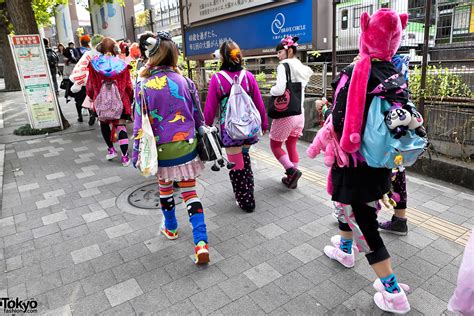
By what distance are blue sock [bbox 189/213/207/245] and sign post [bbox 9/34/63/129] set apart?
6220mm

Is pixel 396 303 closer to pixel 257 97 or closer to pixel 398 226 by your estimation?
pixel 398 226

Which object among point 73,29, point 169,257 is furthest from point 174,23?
point 73,29

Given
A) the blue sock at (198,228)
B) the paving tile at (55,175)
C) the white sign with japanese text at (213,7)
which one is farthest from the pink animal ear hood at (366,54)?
the white sign with japanese text at (213,7)

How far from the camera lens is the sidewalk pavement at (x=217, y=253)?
2455mm

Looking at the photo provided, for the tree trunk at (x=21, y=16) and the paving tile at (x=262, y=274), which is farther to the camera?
the tree trunk at (x=21, y=16)

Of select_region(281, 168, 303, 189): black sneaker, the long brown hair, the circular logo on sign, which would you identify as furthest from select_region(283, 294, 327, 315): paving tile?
the circular logo on sign

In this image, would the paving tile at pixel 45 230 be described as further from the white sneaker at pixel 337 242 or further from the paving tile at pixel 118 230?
the white sneaker at pixel 337 242

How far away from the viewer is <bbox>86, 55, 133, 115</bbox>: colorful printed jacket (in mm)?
4996

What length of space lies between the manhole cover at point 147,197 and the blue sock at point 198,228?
3.71ft

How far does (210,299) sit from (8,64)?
17.4 m

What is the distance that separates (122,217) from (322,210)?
210 cm

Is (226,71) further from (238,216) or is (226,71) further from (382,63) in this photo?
(382,63)

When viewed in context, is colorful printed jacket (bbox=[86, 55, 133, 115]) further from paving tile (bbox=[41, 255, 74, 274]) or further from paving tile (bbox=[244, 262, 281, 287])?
paving tile (bbox=[244, 262, 281, 287])

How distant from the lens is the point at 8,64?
51.8ft
